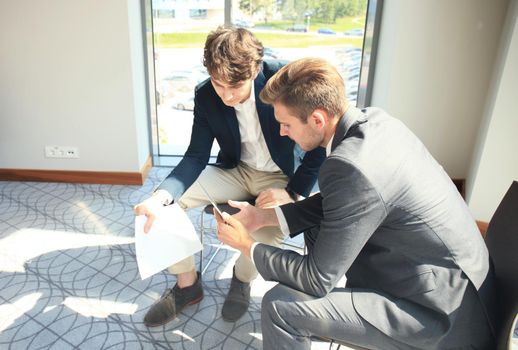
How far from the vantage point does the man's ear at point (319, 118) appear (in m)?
1.15

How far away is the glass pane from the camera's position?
2.85 m

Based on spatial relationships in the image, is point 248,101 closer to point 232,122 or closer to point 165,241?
point 232,122

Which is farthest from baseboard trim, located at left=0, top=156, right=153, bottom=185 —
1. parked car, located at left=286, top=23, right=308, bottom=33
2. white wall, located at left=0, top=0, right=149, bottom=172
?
parked car, located at left=286, top=23, right=308, bottom=33

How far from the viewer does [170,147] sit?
11.2 feet

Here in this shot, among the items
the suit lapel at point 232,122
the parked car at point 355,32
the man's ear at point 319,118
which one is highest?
the parked car at point 355,32

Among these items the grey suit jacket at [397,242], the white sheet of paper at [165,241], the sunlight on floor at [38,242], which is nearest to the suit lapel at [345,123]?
the grey suit jacket at [397,242]

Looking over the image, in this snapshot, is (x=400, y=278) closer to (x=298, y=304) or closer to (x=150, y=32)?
(x=298, y=304)

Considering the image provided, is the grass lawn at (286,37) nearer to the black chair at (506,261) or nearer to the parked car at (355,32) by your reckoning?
the parked car at (355,32)

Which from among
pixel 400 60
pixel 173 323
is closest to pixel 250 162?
pixel 173 323

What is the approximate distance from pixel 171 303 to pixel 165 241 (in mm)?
428

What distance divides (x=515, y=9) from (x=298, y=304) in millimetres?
1969

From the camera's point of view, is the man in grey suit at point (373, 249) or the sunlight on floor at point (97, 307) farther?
the sunlight on floor at point (97, 307)

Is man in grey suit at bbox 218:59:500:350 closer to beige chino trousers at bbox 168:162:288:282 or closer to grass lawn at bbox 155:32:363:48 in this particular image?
beige chino trousers at bbox 168:162:288:282

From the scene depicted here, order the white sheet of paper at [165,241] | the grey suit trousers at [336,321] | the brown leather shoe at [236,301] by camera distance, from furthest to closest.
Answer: the brown leather shoe at [236,301], the white sheet of paper at [165,241], the grey suit trousers at [336,321]
